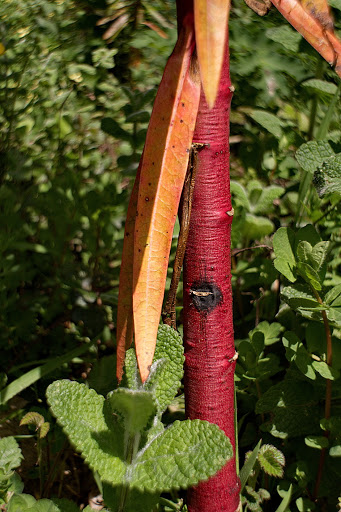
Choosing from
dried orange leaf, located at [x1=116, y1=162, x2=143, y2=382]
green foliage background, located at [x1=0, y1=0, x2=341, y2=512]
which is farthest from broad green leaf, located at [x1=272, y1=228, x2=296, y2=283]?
dried orange leaf, located at [x1=116, y1=162, x2=143, y2=382]

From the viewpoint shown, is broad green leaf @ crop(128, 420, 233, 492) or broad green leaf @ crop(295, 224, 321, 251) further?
broad green leaf @ crop(295, 224, 321, 251)

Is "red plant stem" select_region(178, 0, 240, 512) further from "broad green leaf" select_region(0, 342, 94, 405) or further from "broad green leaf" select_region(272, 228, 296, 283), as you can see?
"broad green leaf" select_region(0, 342, 94, 405)

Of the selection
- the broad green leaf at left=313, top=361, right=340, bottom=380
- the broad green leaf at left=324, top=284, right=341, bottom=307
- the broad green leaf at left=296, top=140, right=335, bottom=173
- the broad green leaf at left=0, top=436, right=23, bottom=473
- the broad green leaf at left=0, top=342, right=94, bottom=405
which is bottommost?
the broad green leaf at left=0, top=436, right=23, bottom=473

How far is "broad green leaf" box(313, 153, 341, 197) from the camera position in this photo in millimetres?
991

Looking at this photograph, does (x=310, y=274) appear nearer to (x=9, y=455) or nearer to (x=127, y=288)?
(x=127, y=288)

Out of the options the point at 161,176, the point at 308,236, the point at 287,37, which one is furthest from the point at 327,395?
the point at 287,37

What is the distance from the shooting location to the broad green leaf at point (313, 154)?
3.52 feet

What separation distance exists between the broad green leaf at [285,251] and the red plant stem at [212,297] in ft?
0.72

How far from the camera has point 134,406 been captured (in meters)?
0.78

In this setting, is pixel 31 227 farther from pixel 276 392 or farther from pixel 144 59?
pixel 276 392

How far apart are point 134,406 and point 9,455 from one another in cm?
44

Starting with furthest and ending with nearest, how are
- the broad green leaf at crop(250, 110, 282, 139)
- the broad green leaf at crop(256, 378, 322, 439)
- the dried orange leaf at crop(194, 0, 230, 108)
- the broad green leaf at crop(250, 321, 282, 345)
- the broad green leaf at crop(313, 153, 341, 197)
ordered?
the broad green leaf at crop(250, 110, 282, 139) → the broad green leaf at crop(250, 321, 282, 345) → the broad green leaf at crop(256, 378, 322, 439) → the broad green leaf at crop(313, 153, 341, 197) → the dried orange leaf at crop(194, 0, 230, 108)

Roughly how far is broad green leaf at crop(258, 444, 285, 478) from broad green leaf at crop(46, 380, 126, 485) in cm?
33

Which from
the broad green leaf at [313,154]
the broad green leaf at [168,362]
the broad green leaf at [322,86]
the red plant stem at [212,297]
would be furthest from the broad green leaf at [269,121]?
the broad green leaf at [168,362]
